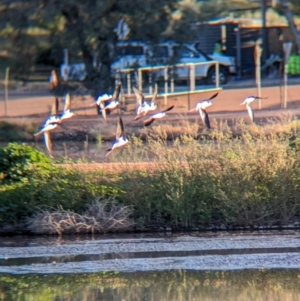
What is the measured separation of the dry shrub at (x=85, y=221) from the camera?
12469mm

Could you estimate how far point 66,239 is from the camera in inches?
484

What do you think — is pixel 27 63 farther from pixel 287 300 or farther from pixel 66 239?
pixel 287 300

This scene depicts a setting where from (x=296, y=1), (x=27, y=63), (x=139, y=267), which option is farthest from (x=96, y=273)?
(x=296, y=1)

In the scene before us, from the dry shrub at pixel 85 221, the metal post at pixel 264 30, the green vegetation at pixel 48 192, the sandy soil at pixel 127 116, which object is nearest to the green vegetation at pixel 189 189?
the green vegetation at pixel 48 192

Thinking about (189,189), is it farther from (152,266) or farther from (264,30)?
(264,30)

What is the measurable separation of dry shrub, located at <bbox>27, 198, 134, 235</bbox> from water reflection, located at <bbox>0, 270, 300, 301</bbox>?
2.68m

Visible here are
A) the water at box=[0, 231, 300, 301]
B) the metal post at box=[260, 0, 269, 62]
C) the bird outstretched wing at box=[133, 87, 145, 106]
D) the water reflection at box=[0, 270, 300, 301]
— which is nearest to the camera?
the water reflection at box=[0, 270, 300, 301]

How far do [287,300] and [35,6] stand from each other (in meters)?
17.5

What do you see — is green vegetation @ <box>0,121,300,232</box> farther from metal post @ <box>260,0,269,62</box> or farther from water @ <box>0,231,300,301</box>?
metal post @ <box>260,0,269,62</box>

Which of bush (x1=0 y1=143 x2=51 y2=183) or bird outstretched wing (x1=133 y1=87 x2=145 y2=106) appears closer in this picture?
bush (x1=0 y1=143 x2=51 y2=183)

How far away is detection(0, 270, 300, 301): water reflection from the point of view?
8.79 metres

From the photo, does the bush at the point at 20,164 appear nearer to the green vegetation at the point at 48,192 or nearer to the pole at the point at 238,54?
the green vegetation at the point at 48,192

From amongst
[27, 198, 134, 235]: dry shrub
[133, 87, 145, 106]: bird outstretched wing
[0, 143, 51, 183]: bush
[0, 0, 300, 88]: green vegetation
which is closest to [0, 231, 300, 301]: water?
[27, 198, 134, 235]: dry shrub

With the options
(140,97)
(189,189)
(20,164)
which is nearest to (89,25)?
(140,97)
